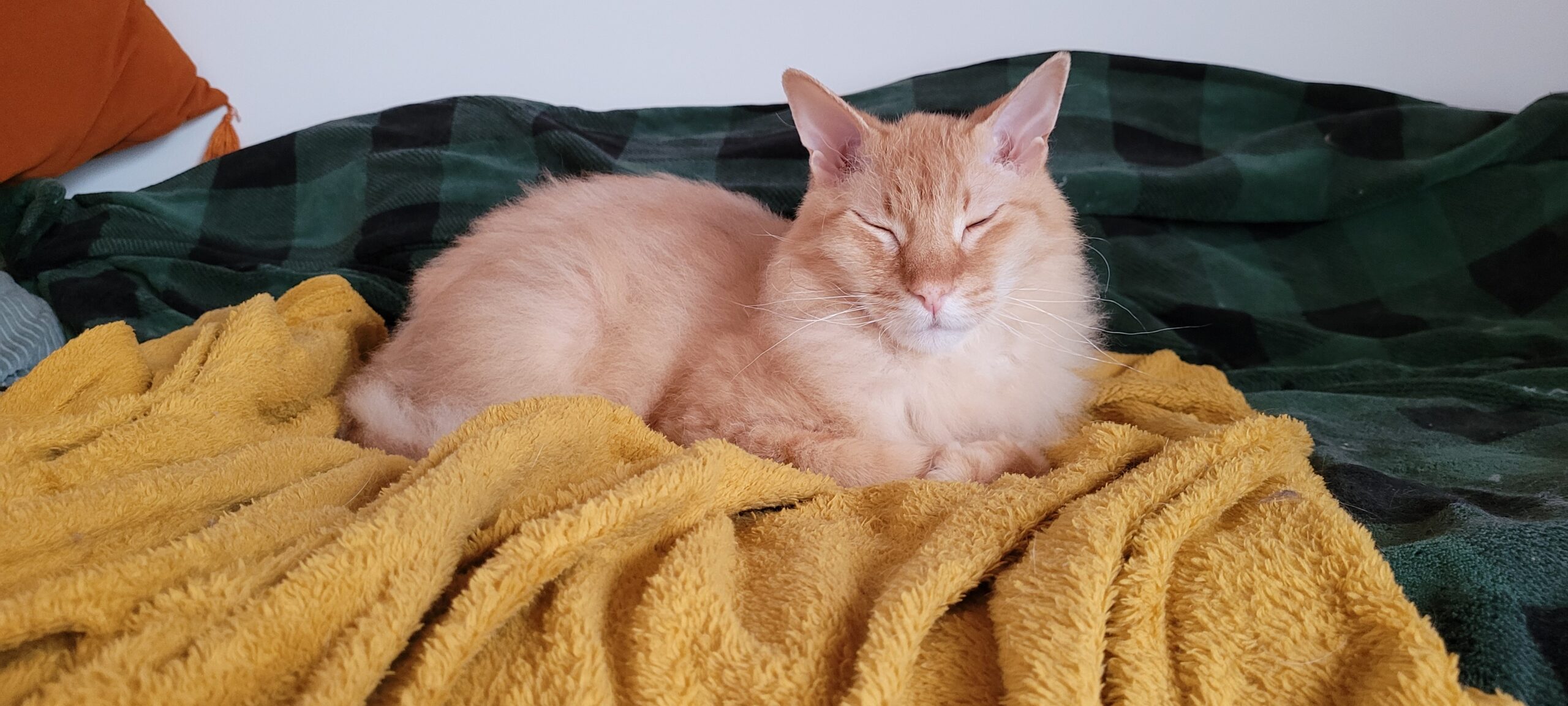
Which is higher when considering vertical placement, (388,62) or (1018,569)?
(388,62)

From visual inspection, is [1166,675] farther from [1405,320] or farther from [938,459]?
[1405,320]

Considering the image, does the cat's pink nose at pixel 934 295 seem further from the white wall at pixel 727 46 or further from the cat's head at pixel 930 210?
the white wall at pixel 727 46

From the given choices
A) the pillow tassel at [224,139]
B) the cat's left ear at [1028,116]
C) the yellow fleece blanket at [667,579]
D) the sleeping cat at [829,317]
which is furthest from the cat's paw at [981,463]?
the pillow tassel at [224,139]

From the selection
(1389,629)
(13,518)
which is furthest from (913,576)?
(13,518)

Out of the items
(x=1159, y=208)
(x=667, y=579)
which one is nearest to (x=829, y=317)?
(x=667, y=579)

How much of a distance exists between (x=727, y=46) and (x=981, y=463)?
1.58m

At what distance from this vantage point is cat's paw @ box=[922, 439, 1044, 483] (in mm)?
Answer: 1180

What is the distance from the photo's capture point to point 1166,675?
70 cm

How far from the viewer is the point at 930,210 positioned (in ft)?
4.03

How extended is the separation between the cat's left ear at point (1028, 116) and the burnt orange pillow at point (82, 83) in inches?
80.5

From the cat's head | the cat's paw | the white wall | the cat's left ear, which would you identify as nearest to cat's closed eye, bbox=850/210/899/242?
the cat's head

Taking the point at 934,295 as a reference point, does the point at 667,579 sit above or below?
below

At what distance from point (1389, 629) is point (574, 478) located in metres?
0.83

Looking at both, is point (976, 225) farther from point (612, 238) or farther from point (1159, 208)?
point (1159, 208)
